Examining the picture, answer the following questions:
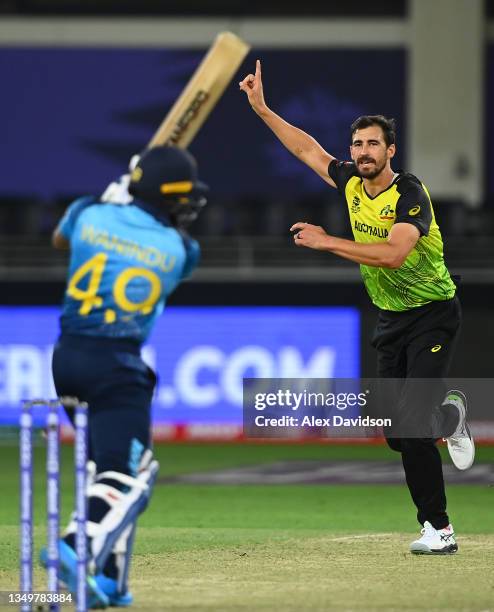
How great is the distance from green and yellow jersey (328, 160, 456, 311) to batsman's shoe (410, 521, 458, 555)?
1102 mm

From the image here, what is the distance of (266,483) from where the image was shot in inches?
481

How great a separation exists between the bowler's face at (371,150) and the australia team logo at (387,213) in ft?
0.57

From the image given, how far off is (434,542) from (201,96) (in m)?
2.52

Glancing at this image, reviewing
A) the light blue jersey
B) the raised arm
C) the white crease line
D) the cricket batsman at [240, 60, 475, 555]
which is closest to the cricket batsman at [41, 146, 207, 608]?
the light blue jersey

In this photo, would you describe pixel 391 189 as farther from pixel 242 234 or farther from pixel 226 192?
pixel 226 192

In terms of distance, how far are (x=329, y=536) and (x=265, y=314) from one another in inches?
277

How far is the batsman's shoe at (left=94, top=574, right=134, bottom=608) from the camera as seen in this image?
18.6 feet

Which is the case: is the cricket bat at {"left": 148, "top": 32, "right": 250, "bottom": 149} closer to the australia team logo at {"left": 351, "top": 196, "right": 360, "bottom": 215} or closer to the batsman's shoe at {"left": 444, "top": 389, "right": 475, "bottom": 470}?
the australia team logo at {"left": 351, "top": 196, "right": 360, "bottom": 215}

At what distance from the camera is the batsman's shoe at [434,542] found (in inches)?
296

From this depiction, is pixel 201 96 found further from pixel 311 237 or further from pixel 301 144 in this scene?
pixel 301 144

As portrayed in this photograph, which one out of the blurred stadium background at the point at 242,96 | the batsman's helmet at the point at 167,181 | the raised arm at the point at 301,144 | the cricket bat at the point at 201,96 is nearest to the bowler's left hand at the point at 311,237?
the cricket bat at the point at 201,96

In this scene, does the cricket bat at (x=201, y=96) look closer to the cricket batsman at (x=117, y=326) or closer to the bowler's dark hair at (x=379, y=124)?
the cricket batsman at (x=117, y=326)

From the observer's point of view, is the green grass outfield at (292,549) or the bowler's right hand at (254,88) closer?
the green grass outfield at (292,549)

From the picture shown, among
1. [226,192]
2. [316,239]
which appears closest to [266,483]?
[316,239]
